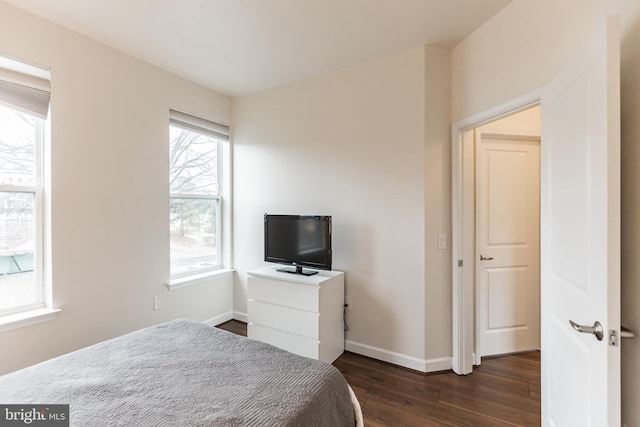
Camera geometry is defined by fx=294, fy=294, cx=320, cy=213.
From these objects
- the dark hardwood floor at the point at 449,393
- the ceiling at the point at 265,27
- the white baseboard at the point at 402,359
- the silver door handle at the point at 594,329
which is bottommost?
the dark hardwood floor at the point at 449,393

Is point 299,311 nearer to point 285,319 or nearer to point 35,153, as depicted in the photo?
point 285,319

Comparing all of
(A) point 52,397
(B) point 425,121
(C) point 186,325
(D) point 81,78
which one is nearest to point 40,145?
(D) point 81,78

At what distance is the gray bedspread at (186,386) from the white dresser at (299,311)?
964mm

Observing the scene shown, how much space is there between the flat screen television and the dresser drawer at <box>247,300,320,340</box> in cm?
37

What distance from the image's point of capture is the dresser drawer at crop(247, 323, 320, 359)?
2.48m

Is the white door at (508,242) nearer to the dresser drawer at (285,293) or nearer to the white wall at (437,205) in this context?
the white wall at (437,205)

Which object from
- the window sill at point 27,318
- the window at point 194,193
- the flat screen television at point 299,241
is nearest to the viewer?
the window sill at point 27,318

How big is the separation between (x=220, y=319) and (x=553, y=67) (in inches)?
145

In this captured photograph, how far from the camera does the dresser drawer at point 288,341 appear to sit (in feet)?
8.13

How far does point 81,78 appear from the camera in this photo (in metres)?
2.26

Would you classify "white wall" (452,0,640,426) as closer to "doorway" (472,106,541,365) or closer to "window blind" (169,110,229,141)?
"doorway" (472,106,541,365)

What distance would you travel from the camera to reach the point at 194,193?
331 cm

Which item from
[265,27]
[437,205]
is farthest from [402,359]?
[265,27]

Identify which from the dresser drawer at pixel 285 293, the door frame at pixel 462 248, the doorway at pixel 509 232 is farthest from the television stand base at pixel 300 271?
the doorway at pixel 509 232
